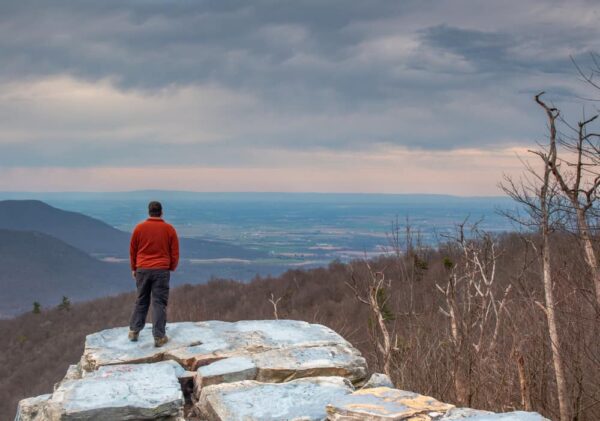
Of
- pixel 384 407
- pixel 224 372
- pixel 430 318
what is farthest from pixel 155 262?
pixel 430 318

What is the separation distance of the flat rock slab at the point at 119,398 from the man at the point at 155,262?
1.57m

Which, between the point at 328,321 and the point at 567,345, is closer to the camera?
the point at 567,345

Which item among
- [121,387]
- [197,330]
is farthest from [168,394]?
[197,330]

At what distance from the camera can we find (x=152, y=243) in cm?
1020

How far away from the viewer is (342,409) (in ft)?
21.9

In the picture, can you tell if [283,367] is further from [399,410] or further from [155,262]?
[399,410]

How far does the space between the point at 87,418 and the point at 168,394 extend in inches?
39.9

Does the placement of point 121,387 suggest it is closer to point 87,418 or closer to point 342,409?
point 87,418

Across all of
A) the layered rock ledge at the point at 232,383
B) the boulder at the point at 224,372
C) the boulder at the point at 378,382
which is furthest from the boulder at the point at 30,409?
the boulder at the point at 378,382

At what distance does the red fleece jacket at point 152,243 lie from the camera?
401 inches

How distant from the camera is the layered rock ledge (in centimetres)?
693

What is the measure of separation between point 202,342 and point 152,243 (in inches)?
74.2

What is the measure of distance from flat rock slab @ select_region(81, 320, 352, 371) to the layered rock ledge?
2cm

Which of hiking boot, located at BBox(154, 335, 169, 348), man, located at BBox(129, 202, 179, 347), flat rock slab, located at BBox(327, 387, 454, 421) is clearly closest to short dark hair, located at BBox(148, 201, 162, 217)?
man, located at BBox(129, 202, 179, 347)
